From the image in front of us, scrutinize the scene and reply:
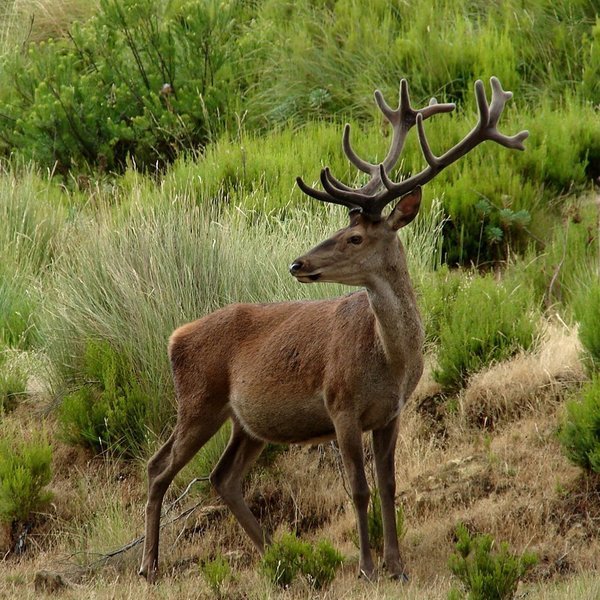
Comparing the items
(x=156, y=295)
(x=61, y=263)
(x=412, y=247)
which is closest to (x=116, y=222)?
(x=61, y=263)

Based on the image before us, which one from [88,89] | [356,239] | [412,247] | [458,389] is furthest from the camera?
[88,89]

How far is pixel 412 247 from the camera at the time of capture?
1049cm

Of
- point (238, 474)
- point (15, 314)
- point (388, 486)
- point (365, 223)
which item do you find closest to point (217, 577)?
point (388, 486)

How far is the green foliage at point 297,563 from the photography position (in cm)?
668

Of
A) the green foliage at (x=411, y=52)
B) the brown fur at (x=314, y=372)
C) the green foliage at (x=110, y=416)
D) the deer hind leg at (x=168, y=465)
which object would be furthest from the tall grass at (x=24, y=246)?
the brown fur at (x=314, y=372)

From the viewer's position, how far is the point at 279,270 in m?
9.84

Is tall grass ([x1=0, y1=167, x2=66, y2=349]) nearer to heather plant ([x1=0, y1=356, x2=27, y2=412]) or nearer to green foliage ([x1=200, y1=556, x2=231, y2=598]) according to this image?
heather plant ([x1=0, y1=356, x2=27, y2=412])

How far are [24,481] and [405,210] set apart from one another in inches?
128

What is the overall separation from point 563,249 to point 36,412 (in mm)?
4390

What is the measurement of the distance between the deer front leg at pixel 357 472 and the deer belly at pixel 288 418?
23 centimetres

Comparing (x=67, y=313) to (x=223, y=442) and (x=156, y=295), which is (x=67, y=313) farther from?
(x=223, y=442)

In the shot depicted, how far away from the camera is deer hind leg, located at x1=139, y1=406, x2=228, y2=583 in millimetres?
7496

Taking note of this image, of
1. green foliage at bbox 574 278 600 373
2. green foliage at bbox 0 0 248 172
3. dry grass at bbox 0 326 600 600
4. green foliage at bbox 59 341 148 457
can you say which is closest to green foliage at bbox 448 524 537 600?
dry grass at bbox 0 326 600 600

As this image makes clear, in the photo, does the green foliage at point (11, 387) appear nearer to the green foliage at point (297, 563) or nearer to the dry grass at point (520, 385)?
the dry grass at point (520, 385)
